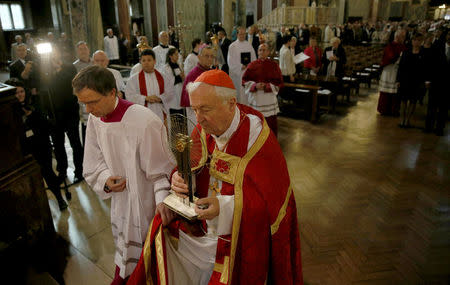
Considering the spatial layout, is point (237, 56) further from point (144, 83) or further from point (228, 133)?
point (228, 133)

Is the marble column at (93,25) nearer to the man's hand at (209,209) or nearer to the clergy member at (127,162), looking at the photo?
the clergy member at (127,162)

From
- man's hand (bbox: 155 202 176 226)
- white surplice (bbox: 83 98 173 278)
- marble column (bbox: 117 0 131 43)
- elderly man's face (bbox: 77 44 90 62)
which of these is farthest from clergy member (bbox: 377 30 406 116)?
marble column (bbox: 117 0 131 43)

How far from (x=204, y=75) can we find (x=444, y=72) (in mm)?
6096

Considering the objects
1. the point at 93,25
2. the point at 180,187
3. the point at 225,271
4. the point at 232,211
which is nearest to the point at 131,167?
the point at 180,187

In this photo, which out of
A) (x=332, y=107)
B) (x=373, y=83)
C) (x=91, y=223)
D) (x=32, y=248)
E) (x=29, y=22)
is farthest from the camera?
(x=29, y=22)

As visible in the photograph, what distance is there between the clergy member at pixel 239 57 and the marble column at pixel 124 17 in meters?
8.74

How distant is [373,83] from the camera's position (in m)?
11.8

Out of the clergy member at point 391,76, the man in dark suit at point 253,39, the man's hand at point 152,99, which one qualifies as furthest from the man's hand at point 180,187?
the man in dark suit at point 253,39

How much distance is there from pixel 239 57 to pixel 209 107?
23.7 ft

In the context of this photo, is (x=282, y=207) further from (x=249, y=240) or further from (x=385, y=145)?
(x=385, y=145)

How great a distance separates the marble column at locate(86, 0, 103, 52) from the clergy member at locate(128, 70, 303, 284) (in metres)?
8.32

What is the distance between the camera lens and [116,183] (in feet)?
7.06

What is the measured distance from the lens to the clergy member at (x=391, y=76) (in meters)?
7.43

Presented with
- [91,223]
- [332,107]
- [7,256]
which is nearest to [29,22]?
[332,107]
